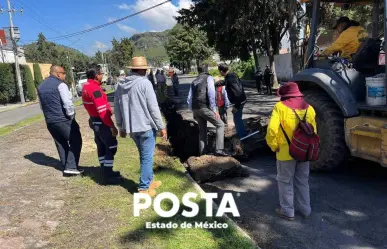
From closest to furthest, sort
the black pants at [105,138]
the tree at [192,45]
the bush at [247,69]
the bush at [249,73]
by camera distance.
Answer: the black pants at [105,138], the bush at [249,73], the bush at [247,69], the tree at [192,45]

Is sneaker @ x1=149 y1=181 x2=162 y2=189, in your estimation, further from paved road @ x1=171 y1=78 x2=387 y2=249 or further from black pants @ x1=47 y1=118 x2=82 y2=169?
black pants @ x1=47 y1=118 x2=82 y2=169

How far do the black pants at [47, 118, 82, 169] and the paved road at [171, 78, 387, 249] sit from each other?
6.85ft

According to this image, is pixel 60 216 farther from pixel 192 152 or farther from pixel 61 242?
pixel 192 152

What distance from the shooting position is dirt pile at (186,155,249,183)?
5469 millimetres

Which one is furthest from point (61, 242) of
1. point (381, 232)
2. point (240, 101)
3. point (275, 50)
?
point (275, 50)

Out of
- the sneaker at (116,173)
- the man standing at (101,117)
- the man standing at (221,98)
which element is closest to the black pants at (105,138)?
the man standing at (101,117)

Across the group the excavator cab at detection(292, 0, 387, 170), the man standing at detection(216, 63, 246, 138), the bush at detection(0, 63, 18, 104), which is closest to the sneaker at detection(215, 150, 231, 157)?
the man standing at detection(216, 63, 246, 138)

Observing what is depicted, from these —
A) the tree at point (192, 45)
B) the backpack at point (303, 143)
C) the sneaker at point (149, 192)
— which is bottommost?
the sneaker at point (149, 192)

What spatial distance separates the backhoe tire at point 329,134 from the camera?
4.88 metres

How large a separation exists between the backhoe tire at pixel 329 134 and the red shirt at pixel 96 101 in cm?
303

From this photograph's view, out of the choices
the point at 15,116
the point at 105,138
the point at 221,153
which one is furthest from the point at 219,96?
the point at 15,116

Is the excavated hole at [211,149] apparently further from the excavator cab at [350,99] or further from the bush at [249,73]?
Answer: the bush at [249,73]

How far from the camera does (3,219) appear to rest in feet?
12.9

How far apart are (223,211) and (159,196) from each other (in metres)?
0.87
